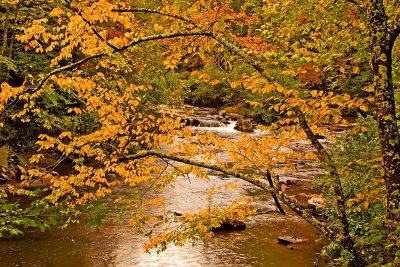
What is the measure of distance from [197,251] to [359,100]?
7785mm

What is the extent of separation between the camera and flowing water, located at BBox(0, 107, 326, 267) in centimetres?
1019

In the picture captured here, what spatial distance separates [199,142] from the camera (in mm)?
6426

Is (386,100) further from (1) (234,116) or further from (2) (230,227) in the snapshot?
(1) (234,116)

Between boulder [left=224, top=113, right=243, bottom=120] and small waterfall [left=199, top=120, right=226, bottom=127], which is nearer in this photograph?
small waterfall [left=199, top=120, right=226, bottom=127]

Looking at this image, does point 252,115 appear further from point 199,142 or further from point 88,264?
point 199,142

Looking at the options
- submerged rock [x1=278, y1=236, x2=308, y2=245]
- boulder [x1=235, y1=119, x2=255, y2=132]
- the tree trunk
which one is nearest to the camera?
the tree trunk

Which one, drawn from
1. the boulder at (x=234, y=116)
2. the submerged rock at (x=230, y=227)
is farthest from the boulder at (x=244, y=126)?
the submerged rock at (x=230, y=227)

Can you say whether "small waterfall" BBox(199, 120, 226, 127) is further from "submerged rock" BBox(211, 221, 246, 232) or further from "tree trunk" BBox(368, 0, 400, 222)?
"tree trunk" BBox(368, 0, 400, 222)

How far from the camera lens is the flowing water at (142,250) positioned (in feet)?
33.4

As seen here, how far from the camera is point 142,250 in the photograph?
10.9 m

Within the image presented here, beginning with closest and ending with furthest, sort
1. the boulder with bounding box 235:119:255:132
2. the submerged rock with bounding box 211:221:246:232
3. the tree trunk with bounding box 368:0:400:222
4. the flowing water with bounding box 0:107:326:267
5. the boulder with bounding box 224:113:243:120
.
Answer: the tree trunk with bounding box 368:0:400:222 → the flowing water with bounding box 0:107:326:267 → the submerged rock with bounding box 211:221:246:232 → the boulder with bounding box 235:119:255:132 → the boulder with bounding box 224:113:243:120

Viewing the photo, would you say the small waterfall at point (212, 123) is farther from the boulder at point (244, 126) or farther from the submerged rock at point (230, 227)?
the submerged rock at point (230, 227)

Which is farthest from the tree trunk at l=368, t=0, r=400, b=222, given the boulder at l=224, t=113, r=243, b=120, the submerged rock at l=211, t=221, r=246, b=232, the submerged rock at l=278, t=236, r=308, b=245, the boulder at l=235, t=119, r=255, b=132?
the boulder at l=224, t=113, r=243, b=120

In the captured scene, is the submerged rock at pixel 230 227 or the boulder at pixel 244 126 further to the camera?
the boulder at pixel 244 126
